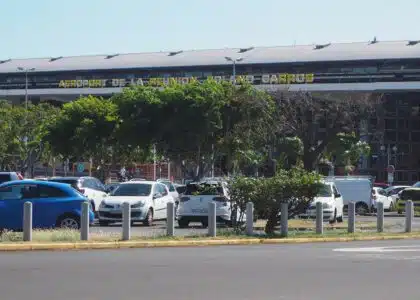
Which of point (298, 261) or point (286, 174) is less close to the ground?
point (286, 174)

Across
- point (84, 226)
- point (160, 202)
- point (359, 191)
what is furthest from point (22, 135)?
point (84, 226)

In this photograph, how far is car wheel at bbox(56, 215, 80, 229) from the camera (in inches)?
839

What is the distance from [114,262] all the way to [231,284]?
140 inches

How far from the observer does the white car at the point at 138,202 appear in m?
27.0

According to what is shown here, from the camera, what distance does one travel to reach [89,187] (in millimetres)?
31594

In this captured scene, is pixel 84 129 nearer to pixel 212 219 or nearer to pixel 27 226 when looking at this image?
pixel 212 219

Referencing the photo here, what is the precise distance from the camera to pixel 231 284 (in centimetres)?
1197

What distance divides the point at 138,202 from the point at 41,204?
20.8 feet

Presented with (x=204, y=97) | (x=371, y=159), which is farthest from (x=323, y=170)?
(x=204, y=97)

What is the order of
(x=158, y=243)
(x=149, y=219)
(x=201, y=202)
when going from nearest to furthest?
(x=158, y=243) → (x=201, y=202) → (x=149, y=219)

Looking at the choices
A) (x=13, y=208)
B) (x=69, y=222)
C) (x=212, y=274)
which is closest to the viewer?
(x=212, y=274)

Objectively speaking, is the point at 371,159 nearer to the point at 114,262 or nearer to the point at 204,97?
the point at 204,97

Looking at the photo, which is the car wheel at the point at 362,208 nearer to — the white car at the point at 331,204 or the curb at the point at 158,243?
the white car at the point at 331,204

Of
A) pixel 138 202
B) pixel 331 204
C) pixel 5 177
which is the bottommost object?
pixel 331 204
